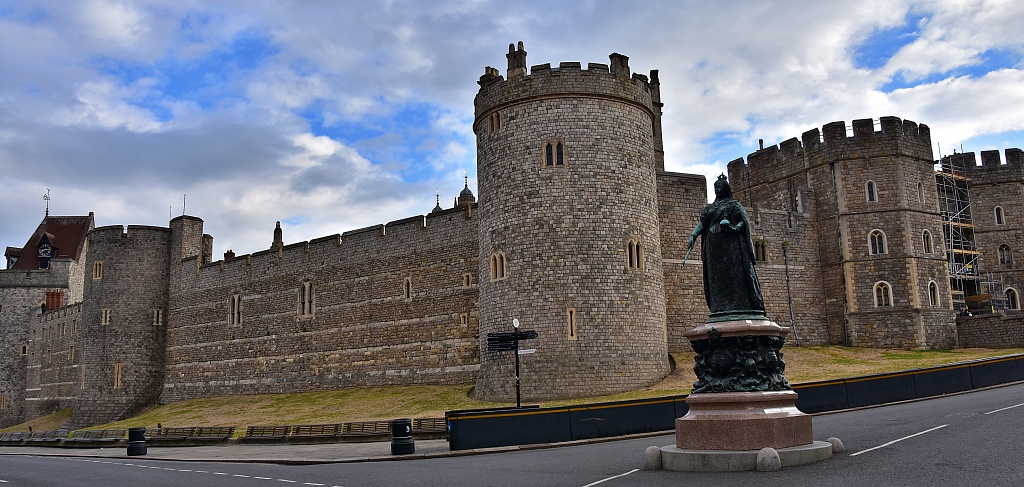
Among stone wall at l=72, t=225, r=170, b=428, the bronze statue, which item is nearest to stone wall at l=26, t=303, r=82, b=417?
stone wall at l=72, t=225, r=170, b=428

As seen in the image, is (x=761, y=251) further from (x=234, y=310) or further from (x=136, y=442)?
(x=234, y=310)

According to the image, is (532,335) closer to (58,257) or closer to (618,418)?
(618,418)

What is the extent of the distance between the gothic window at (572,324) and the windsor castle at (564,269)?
42mm

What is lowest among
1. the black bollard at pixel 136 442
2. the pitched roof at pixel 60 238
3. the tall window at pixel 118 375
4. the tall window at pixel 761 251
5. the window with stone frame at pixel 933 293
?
the black bollard at pixel 136 442

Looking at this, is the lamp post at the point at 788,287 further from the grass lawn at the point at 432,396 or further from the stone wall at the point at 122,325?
the stone wall at the point at 122,325

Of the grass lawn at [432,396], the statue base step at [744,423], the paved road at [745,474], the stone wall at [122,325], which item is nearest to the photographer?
the paved road at [745,474]

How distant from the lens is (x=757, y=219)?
3266cm

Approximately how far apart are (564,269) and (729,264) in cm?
1350

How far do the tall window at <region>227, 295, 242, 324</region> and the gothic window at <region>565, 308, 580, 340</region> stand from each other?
70.4ft

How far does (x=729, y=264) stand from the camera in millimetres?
12742

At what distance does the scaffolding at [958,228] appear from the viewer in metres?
38.9

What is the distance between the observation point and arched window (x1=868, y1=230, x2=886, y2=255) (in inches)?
1288

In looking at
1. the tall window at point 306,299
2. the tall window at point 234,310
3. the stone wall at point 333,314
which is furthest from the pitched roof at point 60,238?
the tall window at point 306,299

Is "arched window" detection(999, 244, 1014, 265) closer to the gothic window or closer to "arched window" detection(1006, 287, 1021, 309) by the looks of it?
"arched window" detection(1006, 287, 1021, 309)
